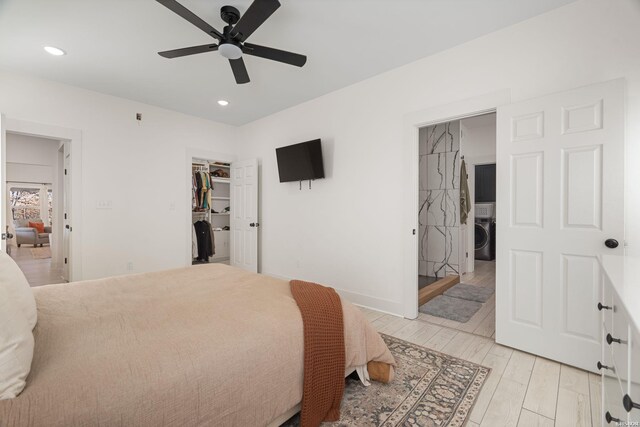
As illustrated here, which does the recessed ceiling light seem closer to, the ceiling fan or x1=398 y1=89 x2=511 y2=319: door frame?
the ceiling fan

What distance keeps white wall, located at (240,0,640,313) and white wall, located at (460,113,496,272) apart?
8.45 feet

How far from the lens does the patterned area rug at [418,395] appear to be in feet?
4.83

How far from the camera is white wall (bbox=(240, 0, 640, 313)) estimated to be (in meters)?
1.92

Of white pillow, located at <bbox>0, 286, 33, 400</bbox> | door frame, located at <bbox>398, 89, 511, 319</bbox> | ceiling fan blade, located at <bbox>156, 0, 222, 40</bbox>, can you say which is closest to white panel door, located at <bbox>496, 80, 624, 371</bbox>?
door frame, located at <bbox>398, 89, 511, 319</bbox>

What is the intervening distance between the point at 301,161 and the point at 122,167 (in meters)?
2.43

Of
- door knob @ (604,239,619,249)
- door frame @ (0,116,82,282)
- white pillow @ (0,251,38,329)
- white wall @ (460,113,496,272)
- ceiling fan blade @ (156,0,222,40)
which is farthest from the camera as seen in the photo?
white wall @ (460,113,496,272)

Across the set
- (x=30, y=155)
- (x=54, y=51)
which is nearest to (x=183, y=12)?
(x=54, y=51)

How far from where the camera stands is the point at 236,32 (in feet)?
6.46

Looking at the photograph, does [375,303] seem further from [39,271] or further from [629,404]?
[39,271]

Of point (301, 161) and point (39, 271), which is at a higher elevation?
point (301, 161)

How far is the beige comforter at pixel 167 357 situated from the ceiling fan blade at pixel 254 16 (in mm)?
1774

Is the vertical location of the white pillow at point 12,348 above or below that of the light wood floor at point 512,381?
above

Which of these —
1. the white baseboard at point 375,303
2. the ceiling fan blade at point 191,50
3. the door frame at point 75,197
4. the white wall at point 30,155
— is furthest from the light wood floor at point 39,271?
the white baseboard at point 375,303

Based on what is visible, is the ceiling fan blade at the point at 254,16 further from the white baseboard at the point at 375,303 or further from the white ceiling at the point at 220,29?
the white baseboard at the point at 375,303
